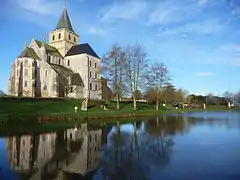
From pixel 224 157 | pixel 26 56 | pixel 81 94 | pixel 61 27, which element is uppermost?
pixel 61 27

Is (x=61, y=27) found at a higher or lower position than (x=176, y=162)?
higher

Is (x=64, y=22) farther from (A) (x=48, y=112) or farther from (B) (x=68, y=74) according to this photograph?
(A) (x=48, y=112)

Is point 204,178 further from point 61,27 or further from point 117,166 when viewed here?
point 61,27

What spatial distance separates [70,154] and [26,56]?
4641 centimetres

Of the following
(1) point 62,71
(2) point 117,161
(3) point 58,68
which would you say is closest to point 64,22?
(3) point 58,68

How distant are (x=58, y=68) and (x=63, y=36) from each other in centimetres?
1398

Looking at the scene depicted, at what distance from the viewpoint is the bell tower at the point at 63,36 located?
211 feet

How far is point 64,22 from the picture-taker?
6688cm

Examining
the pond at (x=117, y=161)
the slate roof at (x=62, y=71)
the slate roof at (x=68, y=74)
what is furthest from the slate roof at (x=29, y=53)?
the pond at (x=117, y=161)

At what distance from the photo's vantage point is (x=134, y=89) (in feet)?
125

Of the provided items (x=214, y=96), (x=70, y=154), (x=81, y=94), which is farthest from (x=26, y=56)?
(x=214, y=96)

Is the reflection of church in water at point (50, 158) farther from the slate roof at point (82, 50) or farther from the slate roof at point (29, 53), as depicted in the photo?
the slate roof at point (82, 50)

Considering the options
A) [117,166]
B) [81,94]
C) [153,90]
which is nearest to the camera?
[117,166]

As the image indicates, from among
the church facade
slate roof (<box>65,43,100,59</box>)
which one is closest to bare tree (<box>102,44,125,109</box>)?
the church facade
